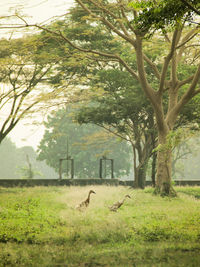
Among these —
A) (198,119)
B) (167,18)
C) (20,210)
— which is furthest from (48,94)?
(167,18)

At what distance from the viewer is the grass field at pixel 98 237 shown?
259 inches

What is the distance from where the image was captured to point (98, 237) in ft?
26.9

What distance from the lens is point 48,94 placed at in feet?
64.7

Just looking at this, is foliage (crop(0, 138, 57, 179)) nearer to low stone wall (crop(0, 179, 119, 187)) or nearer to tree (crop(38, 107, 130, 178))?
tree (crop(38, 107, 130, 178))

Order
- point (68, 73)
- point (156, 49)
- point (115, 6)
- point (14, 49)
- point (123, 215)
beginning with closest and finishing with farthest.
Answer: point (123, 215) < point (115, 6) < point (156, 49) < point (14, 49) < point (68, 73)

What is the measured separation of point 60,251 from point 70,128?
112ft

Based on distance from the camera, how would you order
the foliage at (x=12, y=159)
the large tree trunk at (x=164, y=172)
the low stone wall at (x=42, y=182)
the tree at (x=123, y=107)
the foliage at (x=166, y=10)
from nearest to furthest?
the foliage at (x=166, y=10)
the large tree trunk at (x=164, y=172)
the tree at (x=123, y=107)
the low stone wall at (x=42, y=182)
the foliage at (x=12, y=159)

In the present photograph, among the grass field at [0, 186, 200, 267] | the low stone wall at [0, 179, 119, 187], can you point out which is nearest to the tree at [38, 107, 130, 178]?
the low stone wall at [0, 179, 119, 187]

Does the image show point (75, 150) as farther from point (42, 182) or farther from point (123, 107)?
point (123, 107)

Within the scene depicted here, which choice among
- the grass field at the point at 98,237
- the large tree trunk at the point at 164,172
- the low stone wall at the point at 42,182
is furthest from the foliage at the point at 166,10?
the low stone wall at the point at 42,182

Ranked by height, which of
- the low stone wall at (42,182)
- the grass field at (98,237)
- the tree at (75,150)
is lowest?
the grass field at (98,237)

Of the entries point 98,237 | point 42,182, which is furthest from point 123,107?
point 98,237

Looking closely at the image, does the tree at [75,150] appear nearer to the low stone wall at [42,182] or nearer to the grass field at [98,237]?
the low stone wall at [42,182]

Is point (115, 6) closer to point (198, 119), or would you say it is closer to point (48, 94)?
point (48, 94)
